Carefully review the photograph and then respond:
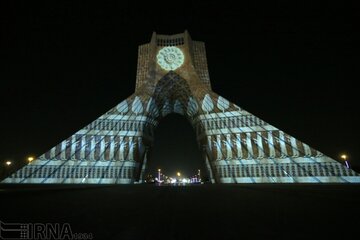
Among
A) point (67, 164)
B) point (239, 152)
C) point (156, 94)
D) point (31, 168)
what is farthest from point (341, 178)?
point (31, 168)

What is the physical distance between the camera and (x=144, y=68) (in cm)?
4644

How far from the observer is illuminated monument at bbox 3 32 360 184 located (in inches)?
1166

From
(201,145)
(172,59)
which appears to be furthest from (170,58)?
(201,145)

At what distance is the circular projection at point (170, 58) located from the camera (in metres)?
44.3

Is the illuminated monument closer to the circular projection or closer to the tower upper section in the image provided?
the circular projection

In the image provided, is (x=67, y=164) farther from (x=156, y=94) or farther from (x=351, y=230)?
(x=351, y=230)

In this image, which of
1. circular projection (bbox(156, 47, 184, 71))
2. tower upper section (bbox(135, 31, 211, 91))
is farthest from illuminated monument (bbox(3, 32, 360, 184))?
tower upper section (bbox(135, 31, 211, 91))

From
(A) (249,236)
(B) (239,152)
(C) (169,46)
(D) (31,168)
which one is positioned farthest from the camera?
(C) (169,46)

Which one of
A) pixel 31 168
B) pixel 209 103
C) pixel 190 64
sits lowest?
pixel 31 168

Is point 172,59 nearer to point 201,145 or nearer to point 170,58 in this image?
point 170,58

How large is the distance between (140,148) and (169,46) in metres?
22.4

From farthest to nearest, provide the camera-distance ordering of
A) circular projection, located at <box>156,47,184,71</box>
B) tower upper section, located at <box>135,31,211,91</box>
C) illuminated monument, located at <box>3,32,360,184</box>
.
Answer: circular projection, located at <box>156,47,184,71</box>
tower upper section, located at <box>135,31,211,91</box>
illuminated monument, located at <box>3,32,360,184</box>

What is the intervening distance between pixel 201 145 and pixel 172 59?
18503 millimetres

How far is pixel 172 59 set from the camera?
147ft
